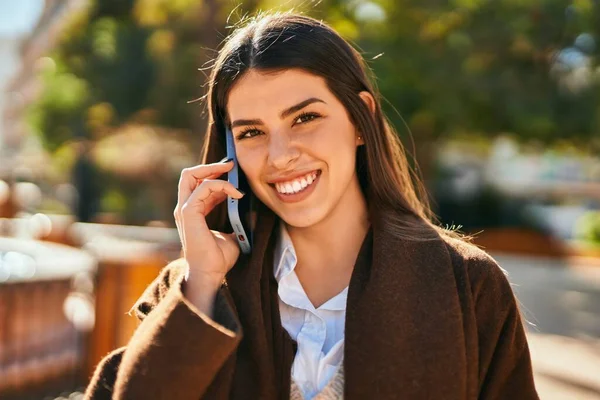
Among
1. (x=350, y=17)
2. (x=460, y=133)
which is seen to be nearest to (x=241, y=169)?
(x=350, y=17)

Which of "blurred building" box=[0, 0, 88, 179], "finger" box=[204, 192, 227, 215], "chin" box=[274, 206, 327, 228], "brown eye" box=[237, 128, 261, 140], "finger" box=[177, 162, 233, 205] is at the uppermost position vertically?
"blurred building" box=[0, 0, 88, 179]

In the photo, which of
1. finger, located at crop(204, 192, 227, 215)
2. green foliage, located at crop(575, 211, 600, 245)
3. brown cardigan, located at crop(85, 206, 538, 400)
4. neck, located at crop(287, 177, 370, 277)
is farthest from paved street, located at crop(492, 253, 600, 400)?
green foliage, located at crop(575, 211, 600, 245)

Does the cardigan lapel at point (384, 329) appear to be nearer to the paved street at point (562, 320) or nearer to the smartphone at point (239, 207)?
the smartphone at point (239, 207)

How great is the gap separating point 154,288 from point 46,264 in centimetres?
387

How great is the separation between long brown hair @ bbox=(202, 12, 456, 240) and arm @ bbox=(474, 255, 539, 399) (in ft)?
0.76

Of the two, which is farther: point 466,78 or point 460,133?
point 460,133

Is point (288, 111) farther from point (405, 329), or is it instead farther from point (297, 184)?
point (405, 329)

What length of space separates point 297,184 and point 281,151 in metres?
0.11

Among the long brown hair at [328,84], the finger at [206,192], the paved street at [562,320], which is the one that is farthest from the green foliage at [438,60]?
the finger at [206,192]

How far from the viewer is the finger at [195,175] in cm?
212

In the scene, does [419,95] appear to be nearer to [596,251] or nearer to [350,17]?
[350,17]

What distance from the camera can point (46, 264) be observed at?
18.4ft

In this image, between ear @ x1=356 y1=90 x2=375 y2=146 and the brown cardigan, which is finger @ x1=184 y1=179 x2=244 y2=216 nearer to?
the brown cardigan

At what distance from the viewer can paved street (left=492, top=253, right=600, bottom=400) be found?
6121 millimetres
